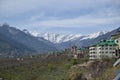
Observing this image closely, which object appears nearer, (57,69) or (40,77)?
(40,77)

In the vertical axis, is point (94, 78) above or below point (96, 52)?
below

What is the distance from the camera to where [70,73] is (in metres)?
92.6

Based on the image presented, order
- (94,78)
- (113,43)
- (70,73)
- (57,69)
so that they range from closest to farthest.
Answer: (94,78), (70,73), (113,43), (57,69)

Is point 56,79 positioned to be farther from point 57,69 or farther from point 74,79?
point 57,69

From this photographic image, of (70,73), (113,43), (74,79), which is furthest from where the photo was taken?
(113,43)

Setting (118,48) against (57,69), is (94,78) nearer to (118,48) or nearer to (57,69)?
(118,48)

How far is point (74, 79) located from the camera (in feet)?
281

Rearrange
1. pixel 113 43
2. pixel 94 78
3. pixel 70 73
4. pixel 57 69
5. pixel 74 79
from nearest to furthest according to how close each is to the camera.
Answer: pixel 94 78 < pixel 74 79 < pixel 70 73 < pixel 113 43 < pixel 57 69

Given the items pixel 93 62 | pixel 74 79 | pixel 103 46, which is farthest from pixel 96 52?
pixel 74 79

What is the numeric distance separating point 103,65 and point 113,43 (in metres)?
16.7

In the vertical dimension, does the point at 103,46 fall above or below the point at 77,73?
above

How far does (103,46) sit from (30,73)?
103ft

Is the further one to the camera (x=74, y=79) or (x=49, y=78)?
(x=49, y=78)

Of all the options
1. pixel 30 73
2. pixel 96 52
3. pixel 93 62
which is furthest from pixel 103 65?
pixel 30 73
